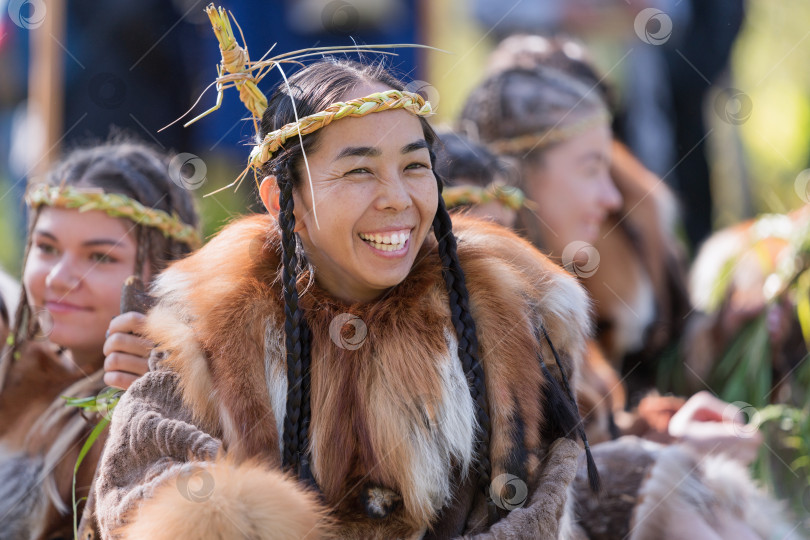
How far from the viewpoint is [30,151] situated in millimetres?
4766

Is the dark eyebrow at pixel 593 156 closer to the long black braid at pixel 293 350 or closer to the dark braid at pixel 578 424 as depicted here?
the dark braid at pixel 578 424

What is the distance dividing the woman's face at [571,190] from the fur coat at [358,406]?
163cm

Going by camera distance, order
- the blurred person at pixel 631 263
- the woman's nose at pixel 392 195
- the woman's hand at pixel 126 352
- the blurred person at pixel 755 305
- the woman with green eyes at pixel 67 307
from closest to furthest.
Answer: the woman's nose at pixel 392 195 → the woman's hand at pixel 126 352 → the woman with green eyes at pixel 67 307 → the blurred person at pixel 755 305 → the blurred person at pixel 631 263

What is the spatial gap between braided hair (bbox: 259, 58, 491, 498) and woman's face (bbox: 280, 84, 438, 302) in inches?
1.7

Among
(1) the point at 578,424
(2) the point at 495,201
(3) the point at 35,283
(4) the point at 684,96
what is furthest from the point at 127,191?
(4) the point at 684,96

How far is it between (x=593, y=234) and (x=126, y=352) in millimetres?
2085

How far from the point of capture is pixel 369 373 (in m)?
1.81

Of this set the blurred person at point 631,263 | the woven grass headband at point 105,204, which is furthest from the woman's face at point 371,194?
the blurred person at point 631,263

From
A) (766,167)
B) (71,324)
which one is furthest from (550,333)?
(766,167)

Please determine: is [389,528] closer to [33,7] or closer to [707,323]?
[707,323]

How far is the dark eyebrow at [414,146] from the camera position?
1.88 metres

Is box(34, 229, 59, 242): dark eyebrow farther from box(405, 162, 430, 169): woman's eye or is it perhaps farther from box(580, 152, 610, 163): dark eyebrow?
box(580, 152, 610, 163): dark eyebrow

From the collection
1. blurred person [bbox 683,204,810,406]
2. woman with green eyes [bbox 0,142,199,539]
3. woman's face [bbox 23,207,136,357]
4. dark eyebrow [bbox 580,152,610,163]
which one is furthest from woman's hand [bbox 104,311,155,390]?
blurred person [bbox 683,204,810,406]

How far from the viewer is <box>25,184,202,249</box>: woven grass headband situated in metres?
2.46
